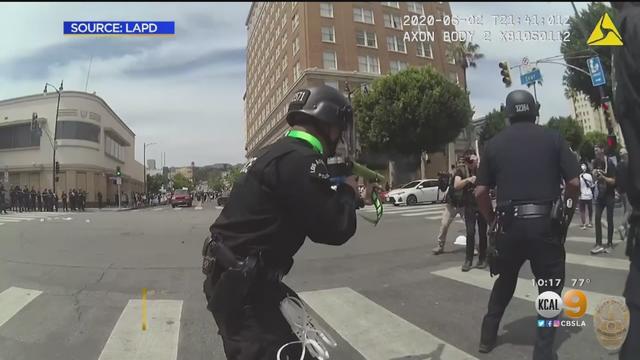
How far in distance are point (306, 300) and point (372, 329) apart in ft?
3.85

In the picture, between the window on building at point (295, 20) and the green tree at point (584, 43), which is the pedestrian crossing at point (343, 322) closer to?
the green tree at point (584, 43)

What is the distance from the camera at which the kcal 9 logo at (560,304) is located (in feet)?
9.41

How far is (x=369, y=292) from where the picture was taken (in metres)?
5.11

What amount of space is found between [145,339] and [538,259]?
3.14m

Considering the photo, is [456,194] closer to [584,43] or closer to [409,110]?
[584,43]

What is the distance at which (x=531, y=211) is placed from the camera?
2801mm

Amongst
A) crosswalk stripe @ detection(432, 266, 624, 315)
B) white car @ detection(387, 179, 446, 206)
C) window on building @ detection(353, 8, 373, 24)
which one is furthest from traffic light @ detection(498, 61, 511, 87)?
white car @ detection(387, 179, 446, 206)

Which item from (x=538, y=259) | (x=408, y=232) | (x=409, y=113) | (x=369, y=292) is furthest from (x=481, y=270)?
(x=409, y=113)

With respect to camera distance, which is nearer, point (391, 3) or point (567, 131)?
point (391, 3)

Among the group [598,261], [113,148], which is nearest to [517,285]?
[598,261]

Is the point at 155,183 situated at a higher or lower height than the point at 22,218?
higher

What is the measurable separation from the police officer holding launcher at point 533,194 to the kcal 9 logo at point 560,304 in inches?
2.1

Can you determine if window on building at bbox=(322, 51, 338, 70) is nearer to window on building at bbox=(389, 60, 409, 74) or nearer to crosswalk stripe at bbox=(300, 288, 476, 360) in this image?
window on building at bbox=(389, 60, 409, 74)

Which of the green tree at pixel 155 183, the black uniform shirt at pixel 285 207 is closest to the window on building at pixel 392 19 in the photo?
the black uniform shirt at pixel 285 207
